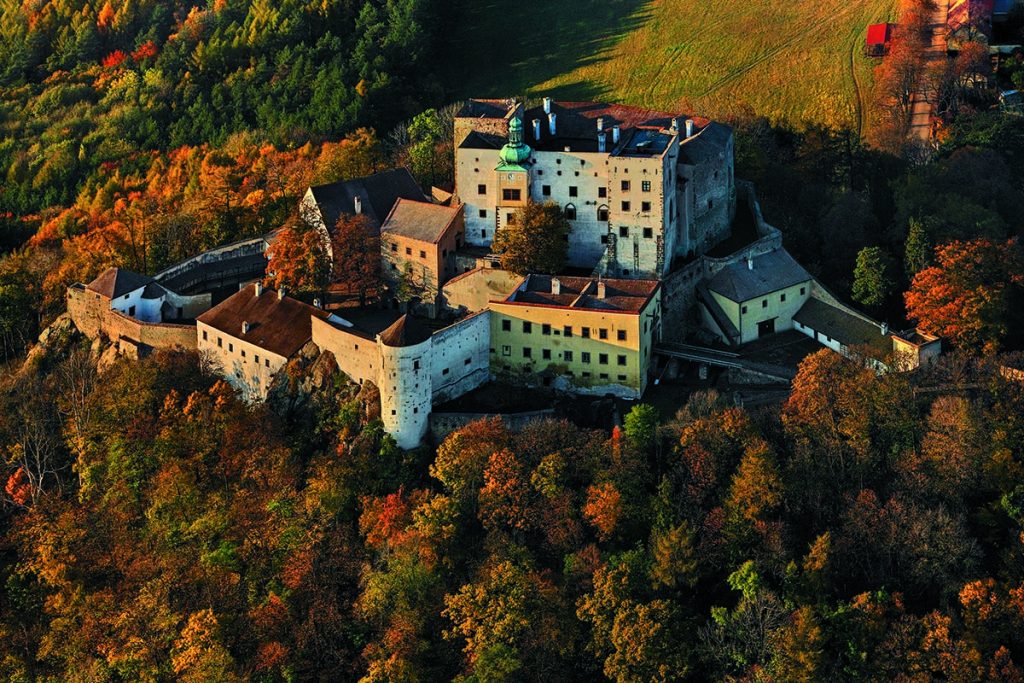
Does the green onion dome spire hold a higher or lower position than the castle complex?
higher

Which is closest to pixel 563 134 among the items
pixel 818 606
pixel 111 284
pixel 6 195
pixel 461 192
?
pixel 461 192

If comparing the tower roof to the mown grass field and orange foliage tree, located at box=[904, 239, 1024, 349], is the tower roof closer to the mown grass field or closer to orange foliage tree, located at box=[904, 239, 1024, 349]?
orange foliage tree, located at box=[904, 239, 1024, 349]

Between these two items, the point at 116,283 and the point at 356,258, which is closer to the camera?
the point at 356,258

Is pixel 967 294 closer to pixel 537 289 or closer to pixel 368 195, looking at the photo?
pixel 537 289

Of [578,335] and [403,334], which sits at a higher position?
[403,334]

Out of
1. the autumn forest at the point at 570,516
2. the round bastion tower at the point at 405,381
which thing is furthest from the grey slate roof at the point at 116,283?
the round bastion tower at the point at 405,381

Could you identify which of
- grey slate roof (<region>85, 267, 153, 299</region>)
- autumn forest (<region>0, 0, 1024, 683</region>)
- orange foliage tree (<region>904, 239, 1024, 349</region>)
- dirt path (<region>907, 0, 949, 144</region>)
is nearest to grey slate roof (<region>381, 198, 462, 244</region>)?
autumn forest (<region>0, 0, 1024, 683</region>)

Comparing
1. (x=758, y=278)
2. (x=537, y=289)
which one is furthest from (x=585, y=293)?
(x=758, y=278)
